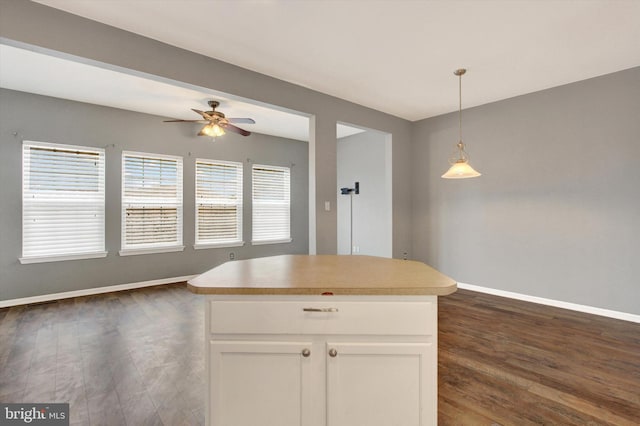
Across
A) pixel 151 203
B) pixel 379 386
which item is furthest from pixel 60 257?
pixel 379 386

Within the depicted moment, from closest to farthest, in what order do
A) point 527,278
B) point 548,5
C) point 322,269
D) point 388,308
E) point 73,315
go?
point 388,308 < point 322,269 < point 548,5 < point 73,315 < point 527,278

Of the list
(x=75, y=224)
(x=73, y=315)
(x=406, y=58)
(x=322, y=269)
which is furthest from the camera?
(x=75, y=224)

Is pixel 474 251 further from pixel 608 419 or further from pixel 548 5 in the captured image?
pixel 548 5

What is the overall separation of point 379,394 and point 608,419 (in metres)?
1.53

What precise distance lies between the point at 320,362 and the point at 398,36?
105 inches

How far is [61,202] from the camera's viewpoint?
425 cm

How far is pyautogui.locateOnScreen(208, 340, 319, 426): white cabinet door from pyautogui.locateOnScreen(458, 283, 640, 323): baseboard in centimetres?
386

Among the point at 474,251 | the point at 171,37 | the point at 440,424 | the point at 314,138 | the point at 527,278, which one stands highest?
the point at 171,37

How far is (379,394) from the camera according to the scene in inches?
53.9

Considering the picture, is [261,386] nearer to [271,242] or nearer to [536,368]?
[536,368]

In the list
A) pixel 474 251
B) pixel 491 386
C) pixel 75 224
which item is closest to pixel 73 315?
pixel 75 224

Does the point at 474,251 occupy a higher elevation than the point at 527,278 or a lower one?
higher

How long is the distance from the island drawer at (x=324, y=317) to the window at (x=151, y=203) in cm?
426

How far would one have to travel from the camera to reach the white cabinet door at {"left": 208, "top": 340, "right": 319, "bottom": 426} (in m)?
1.36
